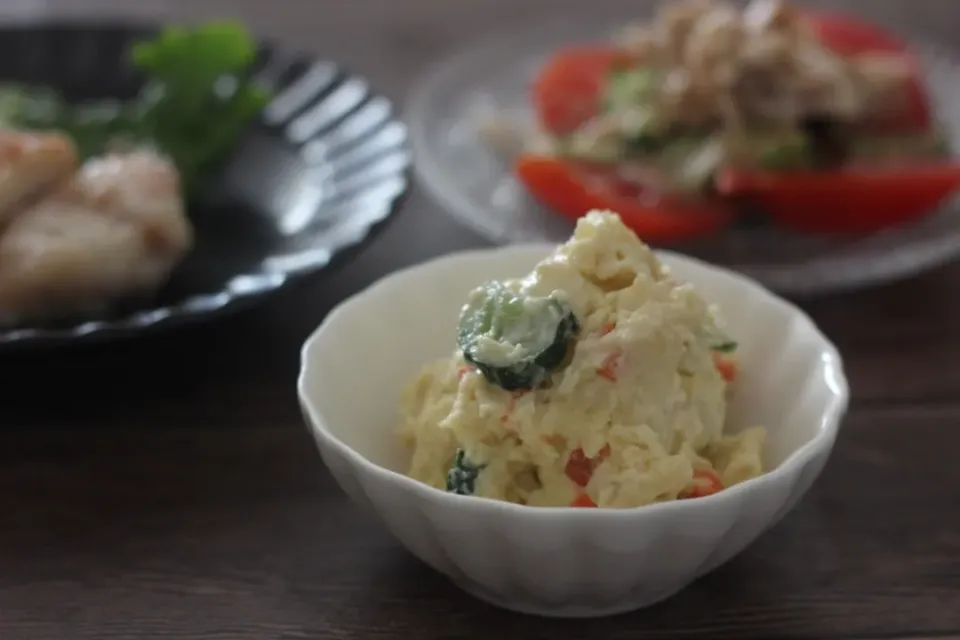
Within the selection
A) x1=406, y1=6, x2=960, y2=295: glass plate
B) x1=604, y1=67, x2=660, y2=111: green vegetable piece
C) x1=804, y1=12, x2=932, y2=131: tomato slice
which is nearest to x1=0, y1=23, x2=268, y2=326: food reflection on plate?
x1=406, y1=6, x2=960, y2=295: glass plate

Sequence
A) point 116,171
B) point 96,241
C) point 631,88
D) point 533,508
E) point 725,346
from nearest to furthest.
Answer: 1. point 533,508
2. point 725,346
3. point 96,241
4. point 116,171
5. point 631,88

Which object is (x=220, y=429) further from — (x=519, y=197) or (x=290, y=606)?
(x=519, y=197)

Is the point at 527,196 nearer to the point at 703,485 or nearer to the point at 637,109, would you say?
the point at 637,109

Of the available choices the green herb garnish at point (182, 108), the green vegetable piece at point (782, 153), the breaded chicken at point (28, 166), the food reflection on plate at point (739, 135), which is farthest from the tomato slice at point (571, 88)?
the breaded chicken at point (28, 166)

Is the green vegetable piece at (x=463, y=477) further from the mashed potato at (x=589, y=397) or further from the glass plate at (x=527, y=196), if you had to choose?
the glass plate at (x=527, y=196)

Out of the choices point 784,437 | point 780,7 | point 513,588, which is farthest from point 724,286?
point 780,7

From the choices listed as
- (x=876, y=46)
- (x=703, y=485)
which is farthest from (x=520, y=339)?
(x=876, y=46)
